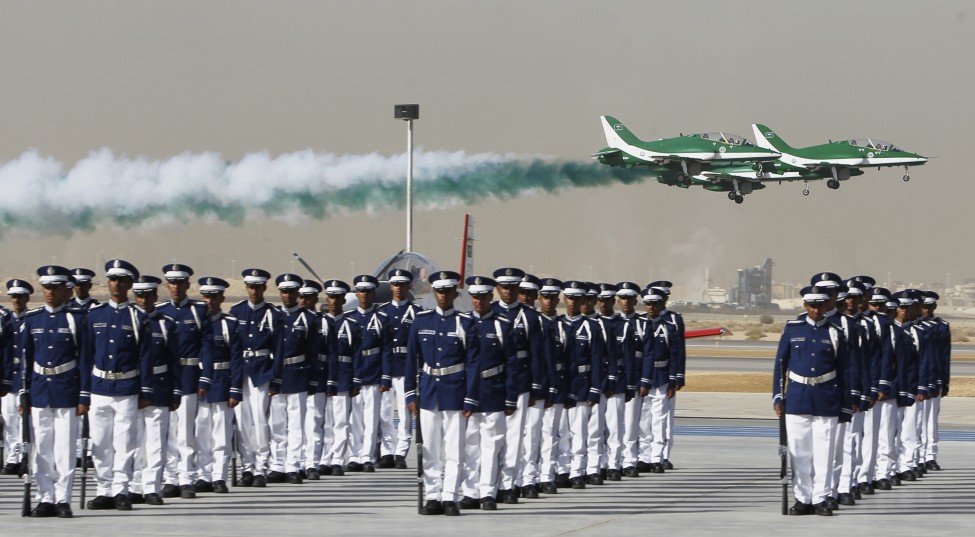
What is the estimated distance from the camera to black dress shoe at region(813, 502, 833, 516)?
1470 cm

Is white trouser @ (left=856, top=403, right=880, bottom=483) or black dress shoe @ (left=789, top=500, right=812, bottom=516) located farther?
white trouser @ (left=856, top=403, right=880, bottom=483)

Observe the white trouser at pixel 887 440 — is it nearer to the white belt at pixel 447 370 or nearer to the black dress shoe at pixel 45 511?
the white belt at pixel 447 370

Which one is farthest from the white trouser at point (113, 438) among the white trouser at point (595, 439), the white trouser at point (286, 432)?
the white trouser at point (595, 439)

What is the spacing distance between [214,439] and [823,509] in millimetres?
6086

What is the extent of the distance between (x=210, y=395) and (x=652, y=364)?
18.2 feet

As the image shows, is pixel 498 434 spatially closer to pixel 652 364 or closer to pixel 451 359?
pixel 451 359

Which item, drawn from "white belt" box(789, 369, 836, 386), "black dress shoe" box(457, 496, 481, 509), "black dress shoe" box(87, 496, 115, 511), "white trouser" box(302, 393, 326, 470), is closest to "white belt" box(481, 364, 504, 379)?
"black dress shoe" box(457, 496, 481, 509)

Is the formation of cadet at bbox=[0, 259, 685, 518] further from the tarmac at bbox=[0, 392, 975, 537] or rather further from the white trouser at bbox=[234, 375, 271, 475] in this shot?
the tarmac at bbox=[0, 392, 975, 537]

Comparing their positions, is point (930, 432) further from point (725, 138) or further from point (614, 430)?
point (725, 138)

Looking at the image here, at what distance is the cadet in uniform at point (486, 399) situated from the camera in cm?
1473

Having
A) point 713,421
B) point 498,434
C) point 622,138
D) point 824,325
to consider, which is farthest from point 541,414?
point 622,138

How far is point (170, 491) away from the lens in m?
16.0

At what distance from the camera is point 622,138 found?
76312 mm

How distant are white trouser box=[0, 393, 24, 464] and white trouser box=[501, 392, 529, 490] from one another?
239 inches
